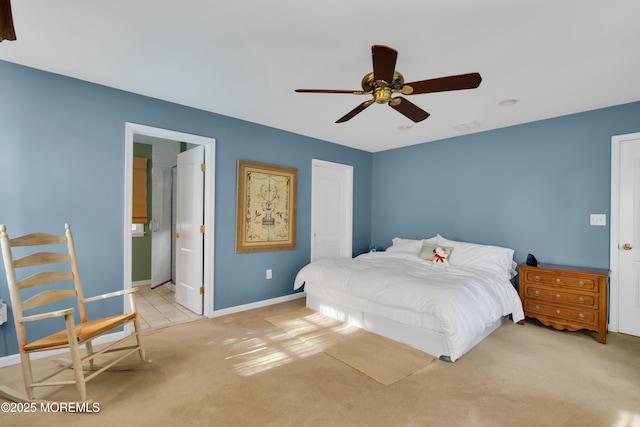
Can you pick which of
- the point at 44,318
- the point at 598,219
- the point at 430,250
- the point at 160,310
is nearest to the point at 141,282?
the point at 160,310

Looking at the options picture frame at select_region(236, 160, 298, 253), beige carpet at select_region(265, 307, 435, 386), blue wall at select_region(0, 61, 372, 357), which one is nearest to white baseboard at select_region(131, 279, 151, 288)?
blue wall at select_region(0, 61, 372, 357)

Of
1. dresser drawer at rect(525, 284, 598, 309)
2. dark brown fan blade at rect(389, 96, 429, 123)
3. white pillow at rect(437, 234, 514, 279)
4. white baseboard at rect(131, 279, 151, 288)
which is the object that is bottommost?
white baseboard at rect(131, 279, 151, 288)

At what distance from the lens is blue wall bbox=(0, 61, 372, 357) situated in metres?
2.51

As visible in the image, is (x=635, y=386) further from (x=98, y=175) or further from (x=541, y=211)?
(x=98, y=175)

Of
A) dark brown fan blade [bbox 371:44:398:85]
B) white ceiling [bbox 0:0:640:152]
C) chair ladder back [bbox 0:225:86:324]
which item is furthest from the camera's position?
chair ladder back [bbox 0:225:86:324]

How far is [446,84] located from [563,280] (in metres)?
2.59

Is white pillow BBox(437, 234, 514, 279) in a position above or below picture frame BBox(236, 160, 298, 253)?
below

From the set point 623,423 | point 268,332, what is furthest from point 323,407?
point 623,423

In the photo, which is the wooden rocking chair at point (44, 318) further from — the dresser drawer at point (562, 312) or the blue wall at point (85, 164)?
the dresser drawer at point (562, 312)

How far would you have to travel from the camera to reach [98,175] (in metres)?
2.87

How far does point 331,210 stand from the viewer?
5.09 meters

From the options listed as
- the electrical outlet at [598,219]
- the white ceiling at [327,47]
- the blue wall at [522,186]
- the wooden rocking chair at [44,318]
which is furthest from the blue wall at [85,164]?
the electrical outlet at [598,219]

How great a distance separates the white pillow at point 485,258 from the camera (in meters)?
3.58

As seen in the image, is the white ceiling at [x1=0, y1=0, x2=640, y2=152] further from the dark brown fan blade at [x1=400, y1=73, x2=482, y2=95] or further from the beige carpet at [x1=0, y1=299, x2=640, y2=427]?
the beige carpet at [x1=0, y1=299, x2=640, y2=427]
